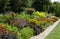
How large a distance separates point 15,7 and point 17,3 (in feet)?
2.25

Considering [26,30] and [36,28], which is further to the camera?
[36,28]

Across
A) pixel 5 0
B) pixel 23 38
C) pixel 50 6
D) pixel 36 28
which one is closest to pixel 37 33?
pixel 36 28

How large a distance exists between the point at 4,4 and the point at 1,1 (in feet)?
2.00

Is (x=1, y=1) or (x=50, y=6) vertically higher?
(x=1, y=1)

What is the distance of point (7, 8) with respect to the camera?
31453 millimetres

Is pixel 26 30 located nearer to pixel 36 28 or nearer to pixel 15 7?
pixel 36 28

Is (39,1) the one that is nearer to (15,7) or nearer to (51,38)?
(15,7)

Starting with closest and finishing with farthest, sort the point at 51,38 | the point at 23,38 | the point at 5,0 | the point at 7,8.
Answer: the point at 23,38 < the point at 51,38 < the point at 5,0 < the point at 7,8

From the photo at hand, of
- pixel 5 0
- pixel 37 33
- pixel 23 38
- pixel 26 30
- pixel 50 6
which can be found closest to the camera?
pixel 23 38

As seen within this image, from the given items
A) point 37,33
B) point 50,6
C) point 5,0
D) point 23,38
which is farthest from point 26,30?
point 50,6

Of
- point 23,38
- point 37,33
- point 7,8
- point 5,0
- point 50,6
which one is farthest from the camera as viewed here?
point 50,6

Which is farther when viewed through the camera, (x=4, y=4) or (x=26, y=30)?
(x=4, y=4)

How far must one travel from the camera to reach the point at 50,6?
45.4 m

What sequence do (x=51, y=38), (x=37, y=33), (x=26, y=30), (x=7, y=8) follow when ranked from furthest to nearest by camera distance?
(x=7, y=8), (x=37, y=33), (x=51, y=38), (x=26, y=30)
